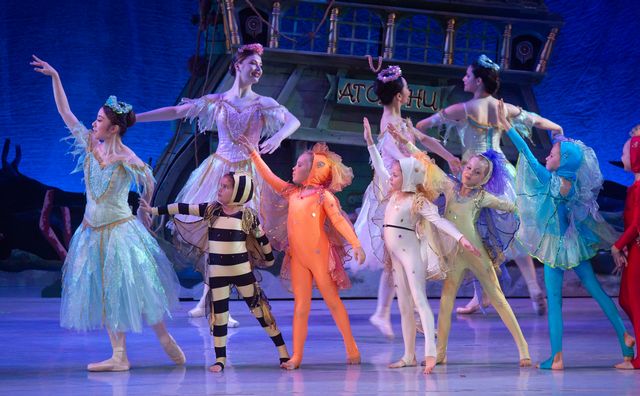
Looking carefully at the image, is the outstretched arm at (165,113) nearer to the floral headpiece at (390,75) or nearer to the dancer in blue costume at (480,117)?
the floral headpiece at (390,75)

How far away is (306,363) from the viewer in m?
4.86

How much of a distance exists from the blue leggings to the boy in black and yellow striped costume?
1.30 metres

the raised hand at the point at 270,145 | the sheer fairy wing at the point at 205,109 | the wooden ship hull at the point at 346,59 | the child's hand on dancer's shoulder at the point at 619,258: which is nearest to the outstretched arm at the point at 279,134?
the raised hand at the point at 270,145

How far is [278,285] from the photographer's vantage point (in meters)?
8.39

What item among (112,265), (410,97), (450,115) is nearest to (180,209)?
(112,265)

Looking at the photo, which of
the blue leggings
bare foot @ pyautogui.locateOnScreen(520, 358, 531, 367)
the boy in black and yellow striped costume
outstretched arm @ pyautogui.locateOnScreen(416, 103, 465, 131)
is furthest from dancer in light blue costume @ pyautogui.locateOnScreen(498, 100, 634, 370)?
outstretched arm @ pyautogui.locateOnScreen(416, 103, 465, 131)

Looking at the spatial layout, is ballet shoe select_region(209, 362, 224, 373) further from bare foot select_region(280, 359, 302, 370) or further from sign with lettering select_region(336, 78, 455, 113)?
sign with lettering select_region(336, 78, 455, 113)

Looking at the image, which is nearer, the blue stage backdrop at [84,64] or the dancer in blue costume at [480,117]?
the dancer in blue costume at [480,117]

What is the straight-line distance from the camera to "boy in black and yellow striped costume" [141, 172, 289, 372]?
4.68m

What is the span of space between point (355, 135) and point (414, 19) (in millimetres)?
1575

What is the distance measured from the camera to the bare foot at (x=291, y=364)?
15.2 feet

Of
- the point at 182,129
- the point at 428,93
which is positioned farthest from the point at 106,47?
the point at 428,93

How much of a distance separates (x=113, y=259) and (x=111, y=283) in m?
0.11

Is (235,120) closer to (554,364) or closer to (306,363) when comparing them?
(306,363)
